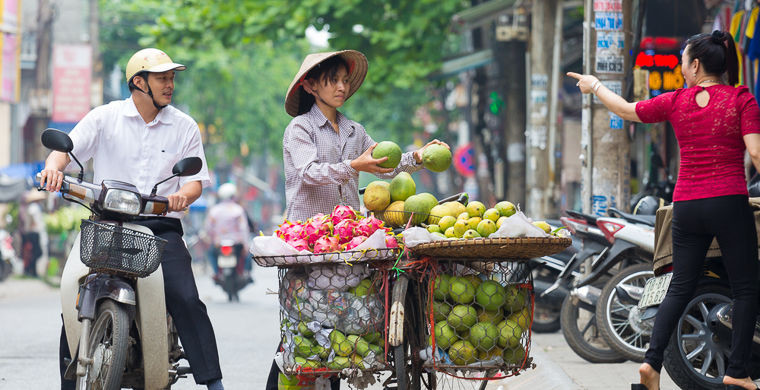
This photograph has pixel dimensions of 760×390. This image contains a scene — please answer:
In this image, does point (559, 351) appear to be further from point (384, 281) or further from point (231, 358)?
point (384, 281)

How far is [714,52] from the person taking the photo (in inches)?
201

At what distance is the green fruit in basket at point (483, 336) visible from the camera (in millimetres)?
4480

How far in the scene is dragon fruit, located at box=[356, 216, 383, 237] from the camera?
4629 mm

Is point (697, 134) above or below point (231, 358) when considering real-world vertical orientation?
above

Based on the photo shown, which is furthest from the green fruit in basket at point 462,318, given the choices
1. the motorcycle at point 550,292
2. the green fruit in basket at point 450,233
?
the motorcycle at point 550,292

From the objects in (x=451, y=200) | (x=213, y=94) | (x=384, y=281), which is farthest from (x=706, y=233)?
(x=213, y=94)

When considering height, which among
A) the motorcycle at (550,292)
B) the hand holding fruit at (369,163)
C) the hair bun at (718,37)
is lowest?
the motorcycle at (550,292)

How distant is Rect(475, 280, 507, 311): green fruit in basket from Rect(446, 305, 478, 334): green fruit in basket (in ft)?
0.17

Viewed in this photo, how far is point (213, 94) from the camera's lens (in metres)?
38.5

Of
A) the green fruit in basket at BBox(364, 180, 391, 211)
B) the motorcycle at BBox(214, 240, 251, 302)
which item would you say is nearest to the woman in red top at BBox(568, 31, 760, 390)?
the green fruit in basket at BBox(364, 180, 391, 211)

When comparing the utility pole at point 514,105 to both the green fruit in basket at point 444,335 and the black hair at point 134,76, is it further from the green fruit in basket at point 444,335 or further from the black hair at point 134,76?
the green fruit in basket at point 444,335

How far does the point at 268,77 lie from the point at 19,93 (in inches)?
462

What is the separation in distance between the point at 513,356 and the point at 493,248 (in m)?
0.49

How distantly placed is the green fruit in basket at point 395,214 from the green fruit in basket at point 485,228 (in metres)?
0.42
